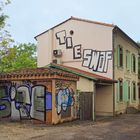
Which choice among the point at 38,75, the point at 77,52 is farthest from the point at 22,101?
the point at 77,52

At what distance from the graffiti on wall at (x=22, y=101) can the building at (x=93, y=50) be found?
8.53 meters

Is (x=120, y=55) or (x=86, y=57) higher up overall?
(x=120, y=55)

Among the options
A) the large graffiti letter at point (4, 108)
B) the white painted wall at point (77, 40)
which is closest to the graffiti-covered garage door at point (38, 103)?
the large graffiti letter at point (4, 108)

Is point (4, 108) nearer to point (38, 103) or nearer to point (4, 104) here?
point (4, 104)

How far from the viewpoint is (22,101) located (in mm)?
21859

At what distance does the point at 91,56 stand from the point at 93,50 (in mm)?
523

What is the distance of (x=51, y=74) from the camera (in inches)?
798

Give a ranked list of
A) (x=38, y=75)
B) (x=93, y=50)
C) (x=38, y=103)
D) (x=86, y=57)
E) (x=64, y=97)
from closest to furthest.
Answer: (x=38, y=75) < (x=38, y=103) < (x=64, y=97) < (x=93, y=50) < (x=86, y=57)

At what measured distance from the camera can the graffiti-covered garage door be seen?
2075cm

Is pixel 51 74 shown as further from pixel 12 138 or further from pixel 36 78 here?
pixel 12 138

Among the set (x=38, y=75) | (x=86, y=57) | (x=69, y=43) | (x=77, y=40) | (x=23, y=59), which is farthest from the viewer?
(x=23, y=59)

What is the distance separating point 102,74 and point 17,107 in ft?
29.6

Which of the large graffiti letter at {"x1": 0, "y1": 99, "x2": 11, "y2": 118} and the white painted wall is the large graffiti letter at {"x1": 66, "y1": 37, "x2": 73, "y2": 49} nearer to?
the white painted wall

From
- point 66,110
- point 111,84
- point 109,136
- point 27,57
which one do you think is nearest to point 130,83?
point 111,84
